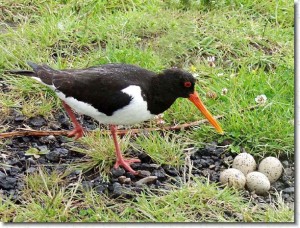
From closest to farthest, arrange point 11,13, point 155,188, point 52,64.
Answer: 1. point 155,188
2. point 52,64
3. point 11,13

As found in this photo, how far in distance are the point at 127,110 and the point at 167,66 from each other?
1.39 meters

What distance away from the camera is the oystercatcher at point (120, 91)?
418 cm

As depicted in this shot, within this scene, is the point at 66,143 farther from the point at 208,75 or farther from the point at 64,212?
the point at 208,75

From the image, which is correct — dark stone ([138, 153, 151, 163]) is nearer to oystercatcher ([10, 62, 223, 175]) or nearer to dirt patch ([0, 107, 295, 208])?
dirt patch ([0, 107, 295, 208])

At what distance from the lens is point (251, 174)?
4258mm

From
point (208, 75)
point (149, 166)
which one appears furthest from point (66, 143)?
point (208, 75)

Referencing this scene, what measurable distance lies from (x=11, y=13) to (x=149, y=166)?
95.0 inches

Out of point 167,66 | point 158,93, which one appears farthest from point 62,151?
point 167,66

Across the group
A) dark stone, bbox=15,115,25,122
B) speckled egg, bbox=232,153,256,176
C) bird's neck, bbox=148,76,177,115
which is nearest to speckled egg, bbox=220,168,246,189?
speckled egg, bbox=232,153,256,176

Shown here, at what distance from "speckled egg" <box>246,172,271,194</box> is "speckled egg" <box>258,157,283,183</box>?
10 cm

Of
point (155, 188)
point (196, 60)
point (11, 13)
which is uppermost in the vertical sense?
point (11, 13)

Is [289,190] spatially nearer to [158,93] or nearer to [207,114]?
[207,114]

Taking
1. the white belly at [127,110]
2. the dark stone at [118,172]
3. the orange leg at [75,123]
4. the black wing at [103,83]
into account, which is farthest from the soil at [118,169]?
the black wing at [103,83]

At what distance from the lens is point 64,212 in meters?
3.97
